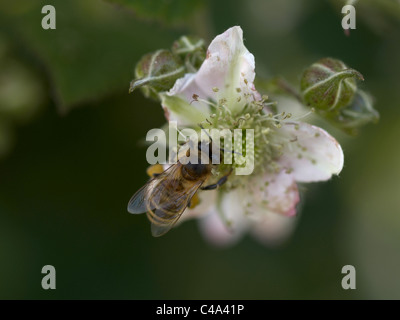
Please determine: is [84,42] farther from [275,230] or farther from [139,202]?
[275,230]

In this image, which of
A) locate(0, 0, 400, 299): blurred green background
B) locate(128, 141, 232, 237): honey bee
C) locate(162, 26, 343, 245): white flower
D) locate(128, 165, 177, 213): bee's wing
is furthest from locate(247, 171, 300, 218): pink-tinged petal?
locate(0, 0, 400, 299): blurred green background

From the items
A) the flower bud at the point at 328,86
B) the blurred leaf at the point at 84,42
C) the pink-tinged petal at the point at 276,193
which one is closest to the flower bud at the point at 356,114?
the flower bud at the point at 328,86

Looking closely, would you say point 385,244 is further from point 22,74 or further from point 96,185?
point 22,74

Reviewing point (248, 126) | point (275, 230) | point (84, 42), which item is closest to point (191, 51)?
point (248, 126)

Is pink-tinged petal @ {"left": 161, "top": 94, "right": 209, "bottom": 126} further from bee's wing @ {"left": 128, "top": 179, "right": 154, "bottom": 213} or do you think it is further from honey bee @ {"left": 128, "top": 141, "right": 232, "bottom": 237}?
bee's wing @ {"left": 128, "top": 179, "right": 154, "bottom": 213}

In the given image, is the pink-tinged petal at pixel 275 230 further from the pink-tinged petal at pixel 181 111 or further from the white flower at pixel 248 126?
the pink-tinged petal at pixel 181 111
